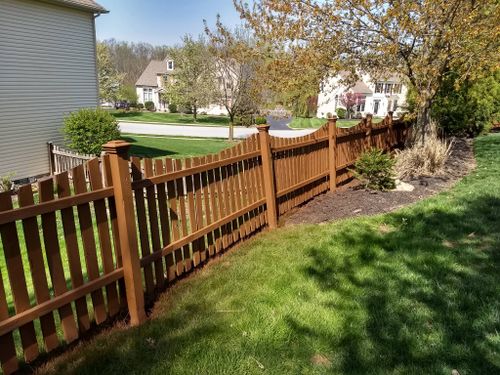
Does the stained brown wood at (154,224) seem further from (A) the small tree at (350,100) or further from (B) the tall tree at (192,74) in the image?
(A) the small tree at (350,100)

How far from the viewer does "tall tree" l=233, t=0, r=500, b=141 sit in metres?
7.02

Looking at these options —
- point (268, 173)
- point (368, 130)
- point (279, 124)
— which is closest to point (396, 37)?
point (368, 130)

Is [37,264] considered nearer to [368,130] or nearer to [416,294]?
[416,294]

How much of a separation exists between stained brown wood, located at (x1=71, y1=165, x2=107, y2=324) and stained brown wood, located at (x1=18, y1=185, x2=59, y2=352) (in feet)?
1.04

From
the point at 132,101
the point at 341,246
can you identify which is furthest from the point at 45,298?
the point at 132,101

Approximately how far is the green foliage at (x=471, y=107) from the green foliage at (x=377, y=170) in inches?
371

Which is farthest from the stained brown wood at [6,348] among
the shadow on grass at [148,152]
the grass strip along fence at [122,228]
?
the shadow on grass at [148,152]

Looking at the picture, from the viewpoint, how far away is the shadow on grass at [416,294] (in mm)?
2641

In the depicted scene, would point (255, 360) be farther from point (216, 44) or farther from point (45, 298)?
point (216, 44)

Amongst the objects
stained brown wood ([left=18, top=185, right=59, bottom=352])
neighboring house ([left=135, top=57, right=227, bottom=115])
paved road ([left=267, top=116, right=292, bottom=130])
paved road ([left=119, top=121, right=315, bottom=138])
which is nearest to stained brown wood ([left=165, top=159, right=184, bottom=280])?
stained brown wood ([left=18, top=185, right=59, bottom=352])

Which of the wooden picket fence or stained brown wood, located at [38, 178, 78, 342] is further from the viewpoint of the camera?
the wooden picket fence

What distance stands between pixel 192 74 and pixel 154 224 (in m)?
32.1

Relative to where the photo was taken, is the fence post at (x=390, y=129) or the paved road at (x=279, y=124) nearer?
the fence post at (x=390, y=129)

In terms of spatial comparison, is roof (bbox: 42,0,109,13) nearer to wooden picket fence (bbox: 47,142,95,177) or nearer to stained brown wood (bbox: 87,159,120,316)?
wooden picket fence (bbox: 47,142,95,177)
